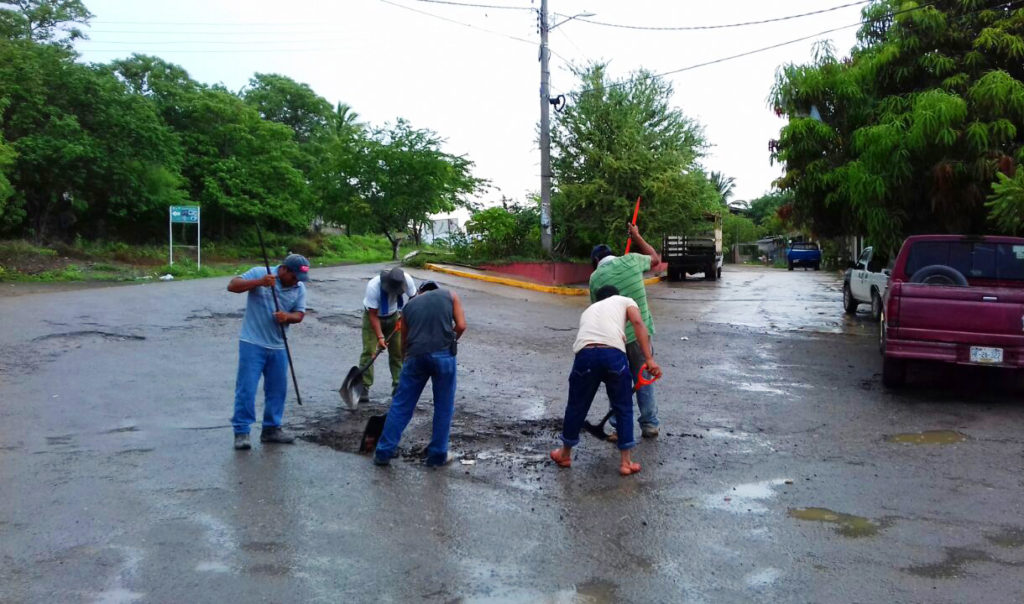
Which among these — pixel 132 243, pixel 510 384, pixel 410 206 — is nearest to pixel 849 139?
pixel 510 384

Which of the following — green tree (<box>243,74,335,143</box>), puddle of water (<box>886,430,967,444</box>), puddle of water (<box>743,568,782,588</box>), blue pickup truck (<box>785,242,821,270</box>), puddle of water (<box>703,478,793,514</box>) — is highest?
green tree (<box>243,74,335,143</box>)

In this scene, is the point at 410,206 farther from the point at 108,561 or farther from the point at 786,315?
the point at 108,561

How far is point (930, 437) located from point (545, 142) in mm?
18931

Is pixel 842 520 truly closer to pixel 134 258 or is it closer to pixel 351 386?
pixel 351 386

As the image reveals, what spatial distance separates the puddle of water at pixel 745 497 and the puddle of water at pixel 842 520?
0.25 metres

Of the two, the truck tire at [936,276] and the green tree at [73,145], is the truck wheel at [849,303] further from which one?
the green tree at [73,145]

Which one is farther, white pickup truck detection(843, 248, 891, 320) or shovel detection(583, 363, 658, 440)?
white pickup truck detection(843, 248, 891, 320)

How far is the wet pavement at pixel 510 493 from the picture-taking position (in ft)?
14.8

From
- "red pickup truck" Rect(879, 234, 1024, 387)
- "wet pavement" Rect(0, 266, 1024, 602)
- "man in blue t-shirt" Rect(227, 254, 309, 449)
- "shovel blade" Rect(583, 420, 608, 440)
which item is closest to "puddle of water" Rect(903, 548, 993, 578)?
"wet pavement" Rect(0, 266, 1024, 602)

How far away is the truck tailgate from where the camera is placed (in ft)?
29.2

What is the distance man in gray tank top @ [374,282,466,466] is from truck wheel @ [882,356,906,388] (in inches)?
227

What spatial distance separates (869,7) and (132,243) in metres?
32.4

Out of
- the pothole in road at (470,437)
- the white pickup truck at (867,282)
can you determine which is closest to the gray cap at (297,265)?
the pothole in road at (470,437)

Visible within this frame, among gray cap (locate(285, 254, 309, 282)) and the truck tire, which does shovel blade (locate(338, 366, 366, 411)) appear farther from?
the truck tire
